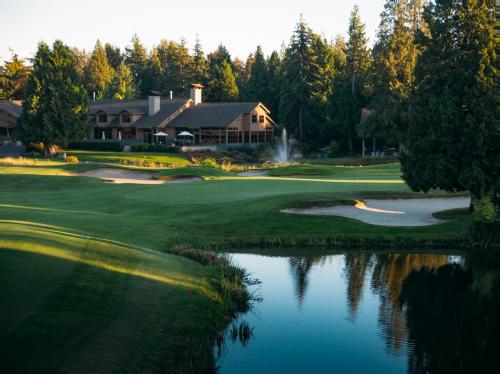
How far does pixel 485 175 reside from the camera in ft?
80.0

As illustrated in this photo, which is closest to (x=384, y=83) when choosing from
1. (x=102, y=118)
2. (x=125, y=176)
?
(x=125, y=176)

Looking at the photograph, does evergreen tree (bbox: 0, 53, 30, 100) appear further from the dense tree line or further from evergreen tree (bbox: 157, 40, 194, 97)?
evergreen tree (bbox: 157, 40, 194, 97)

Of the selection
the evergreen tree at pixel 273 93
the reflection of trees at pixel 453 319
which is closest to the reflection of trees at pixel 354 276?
the reflection of trees at pixel 453 319

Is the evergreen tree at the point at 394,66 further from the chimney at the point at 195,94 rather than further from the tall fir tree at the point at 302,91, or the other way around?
the chimney at the point at 195,94

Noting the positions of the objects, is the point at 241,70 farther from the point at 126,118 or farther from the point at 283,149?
the point at 283,149

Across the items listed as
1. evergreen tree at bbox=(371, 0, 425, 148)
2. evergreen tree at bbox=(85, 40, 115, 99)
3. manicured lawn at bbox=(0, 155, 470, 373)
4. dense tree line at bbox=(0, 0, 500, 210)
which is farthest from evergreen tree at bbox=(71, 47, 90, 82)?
manicured lawn at bbox=(0, 155, 470, 373)

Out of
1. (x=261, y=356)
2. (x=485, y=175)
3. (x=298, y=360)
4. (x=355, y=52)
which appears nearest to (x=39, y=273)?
(x=261, y=356)

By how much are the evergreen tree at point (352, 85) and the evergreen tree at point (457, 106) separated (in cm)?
5602

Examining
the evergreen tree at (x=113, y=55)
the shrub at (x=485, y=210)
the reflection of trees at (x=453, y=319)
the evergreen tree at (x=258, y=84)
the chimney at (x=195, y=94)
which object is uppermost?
the evergreen tree at (x=113, y=55)

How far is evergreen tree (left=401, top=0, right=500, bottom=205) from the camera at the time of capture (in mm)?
24523

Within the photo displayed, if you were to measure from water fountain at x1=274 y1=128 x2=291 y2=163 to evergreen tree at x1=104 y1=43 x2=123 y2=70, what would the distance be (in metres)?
104

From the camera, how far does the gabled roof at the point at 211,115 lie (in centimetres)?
8444

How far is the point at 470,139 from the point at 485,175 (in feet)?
5.66

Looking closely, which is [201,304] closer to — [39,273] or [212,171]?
[39,273]
